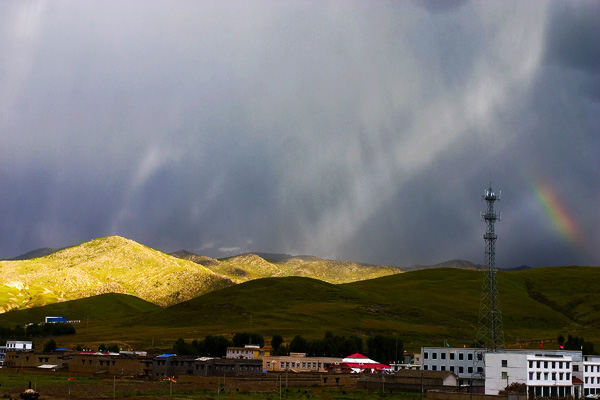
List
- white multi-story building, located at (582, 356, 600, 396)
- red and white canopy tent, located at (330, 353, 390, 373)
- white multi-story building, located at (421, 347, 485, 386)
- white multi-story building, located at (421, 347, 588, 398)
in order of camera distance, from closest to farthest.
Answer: white multi-story building, located at (421, 347, 588, 398), white multi-story building, located at (582, 356, 600, 396), white multi-story building, located at (421, 347, 485, 386), red and white canopy tent, located at (330, 353, 390, 373)

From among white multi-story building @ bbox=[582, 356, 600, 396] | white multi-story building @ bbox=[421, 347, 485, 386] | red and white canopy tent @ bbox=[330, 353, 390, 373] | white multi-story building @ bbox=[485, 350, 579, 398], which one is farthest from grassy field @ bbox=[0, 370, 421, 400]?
white multi-story building @ bbox=[582, 356, 600, 396]

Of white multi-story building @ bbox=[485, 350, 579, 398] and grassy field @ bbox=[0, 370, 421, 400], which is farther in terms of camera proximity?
white multi-story building @ bbox=[485, 350, 579, 398]

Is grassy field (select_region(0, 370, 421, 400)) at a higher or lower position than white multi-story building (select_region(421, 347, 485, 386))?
lower

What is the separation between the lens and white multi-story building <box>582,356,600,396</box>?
426ft

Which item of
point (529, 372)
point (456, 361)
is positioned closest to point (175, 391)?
point (529, 372)

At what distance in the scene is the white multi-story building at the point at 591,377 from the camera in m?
130

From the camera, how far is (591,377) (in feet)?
430

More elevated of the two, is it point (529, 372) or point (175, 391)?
point (529, 372)

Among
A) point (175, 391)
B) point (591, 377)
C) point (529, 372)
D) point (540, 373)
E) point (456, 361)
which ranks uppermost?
point (529, 372)

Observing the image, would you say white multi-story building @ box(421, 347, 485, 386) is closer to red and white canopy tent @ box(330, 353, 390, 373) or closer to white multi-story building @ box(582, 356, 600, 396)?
red and white canopy tent @ box(330, 353, 390, 373)

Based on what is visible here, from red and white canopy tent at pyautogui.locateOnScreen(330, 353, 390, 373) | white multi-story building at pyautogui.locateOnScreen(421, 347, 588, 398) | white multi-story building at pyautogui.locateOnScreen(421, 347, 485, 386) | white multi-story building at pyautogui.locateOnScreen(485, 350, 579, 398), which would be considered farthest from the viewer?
red and white canopy tent at pyautogui.locateOnScreen(330, 353, 390, 373)

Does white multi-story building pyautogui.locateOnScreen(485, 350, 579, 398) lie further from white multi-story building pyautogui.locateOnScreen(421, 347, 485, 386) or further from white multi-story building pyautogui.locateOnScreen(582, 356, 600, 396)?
white multi-story building pyautogui.locateOnScreen(421, 347, 485, 386)

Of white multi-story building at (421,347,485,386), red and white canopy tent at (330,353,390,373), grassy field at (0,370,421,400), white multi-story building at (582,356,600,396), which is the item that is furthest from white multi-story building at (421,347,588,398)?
red and white canopy tent at (330,353,390,373)

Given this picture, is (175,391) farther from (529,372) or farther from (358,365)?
(529,372)
